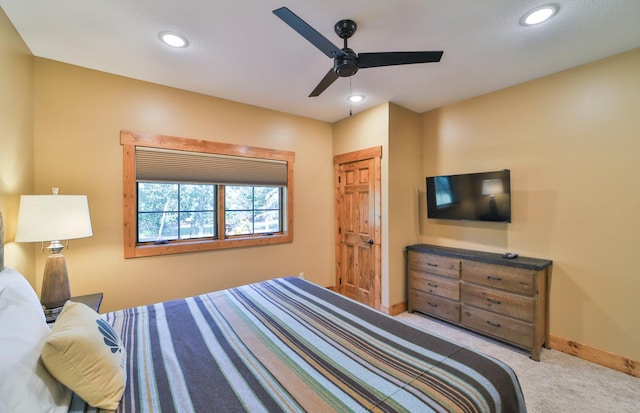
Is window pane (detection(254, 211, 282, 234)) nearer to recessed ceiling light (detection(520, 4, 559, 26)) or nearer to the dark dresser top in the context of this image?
the dark dresser top

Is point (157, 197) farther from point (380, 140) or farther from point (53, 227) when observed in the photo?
point (380, 140)

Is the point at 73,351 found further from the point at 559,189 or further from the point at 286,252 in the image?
the point at 559,189

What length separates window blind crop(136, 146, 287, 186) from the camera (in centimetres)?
281

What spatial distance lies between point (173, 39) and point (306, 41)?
3.48ft

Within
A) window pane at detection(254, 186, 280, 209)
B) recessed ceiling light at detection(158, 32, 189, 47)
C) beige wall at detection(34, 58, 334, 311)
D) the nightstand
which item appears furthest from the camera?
window pane at detection(254, 186, 280, 209)

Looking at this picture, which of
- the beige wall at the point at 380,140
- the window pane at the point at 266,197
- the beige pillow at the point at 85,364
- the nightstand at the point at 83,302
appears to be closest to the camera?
the beige pillow at the point at 85,364

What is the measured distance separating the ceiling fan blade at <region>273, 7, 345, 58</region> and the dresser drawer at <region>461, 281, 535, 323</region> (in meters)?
2.69

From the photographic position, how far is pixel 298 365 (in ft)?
4.09

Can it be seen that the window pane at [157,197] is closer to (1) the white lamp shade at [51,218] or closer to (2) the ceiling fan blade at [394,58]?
(1) the white lamp shade at [51,218]

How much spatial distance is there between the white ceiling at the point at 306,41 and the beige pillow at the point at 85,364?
197cm

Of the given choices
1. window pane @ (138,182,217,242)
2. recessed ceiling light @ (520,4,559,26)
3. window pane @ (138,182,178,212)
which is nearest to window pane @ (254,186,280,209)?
window pane @ (138,182,217,242)

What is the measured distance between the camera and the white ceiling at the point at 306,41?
1.77m

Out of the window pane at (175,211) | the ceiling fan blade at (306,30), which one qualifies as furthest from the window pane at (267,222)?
the ceiling fan blade at (306,30)

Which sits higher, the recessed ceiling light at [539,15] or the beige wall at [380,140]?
the recessed ceiling light at [539,15]
